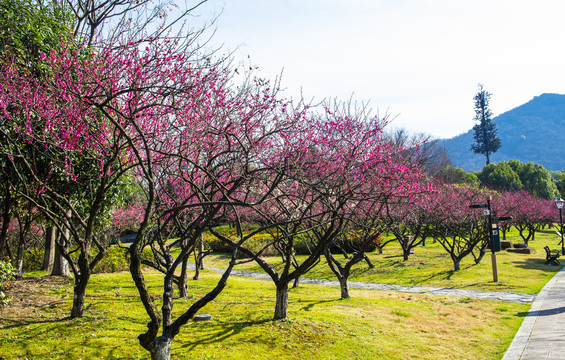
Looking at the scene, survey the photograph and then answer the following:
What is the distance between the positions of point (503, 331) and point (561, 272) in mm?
11433

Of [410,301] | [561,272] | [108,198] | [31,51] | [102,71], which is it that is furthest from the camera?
[561,272]

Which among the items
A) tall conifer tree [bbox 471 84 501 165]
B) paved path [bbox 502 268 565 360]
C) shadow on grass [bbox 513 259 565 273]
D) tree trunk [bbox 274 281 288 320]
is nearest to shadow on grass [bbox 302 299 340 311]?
tree trunk [bbox 274 281 288 320]

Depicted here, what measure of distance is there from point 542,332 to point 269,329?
233 inches

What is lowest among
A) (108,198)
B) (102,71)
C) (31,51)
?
(108,198)

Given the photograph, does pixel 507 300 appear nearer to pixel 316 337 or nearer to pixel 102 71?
pixel 316 337

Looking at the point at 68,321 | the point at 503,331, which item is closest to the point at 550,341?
the point at 503,331

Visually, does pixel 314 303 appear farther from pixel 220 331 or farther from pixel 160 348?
pixel 160 348

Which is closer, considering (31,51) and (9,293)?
(31,51)

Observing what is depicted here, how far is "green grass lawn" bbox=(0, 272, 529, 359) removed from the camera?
6.61 metres

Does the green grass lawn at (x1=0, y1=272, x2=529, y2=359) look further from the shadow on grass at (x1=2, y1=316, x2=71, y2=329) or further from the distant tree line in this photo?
the distant tree line

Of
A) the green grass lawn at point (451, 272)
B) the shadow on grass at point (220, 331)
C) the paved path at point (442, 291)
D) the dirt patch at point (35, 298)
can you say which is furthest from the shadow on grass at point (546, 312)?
the dirt patch at point (35, 298)

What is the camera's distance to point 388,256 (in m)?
23.7

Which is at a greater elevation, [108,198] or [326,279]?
[108,198]

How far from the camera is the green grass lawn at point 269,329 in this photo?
6613mm
